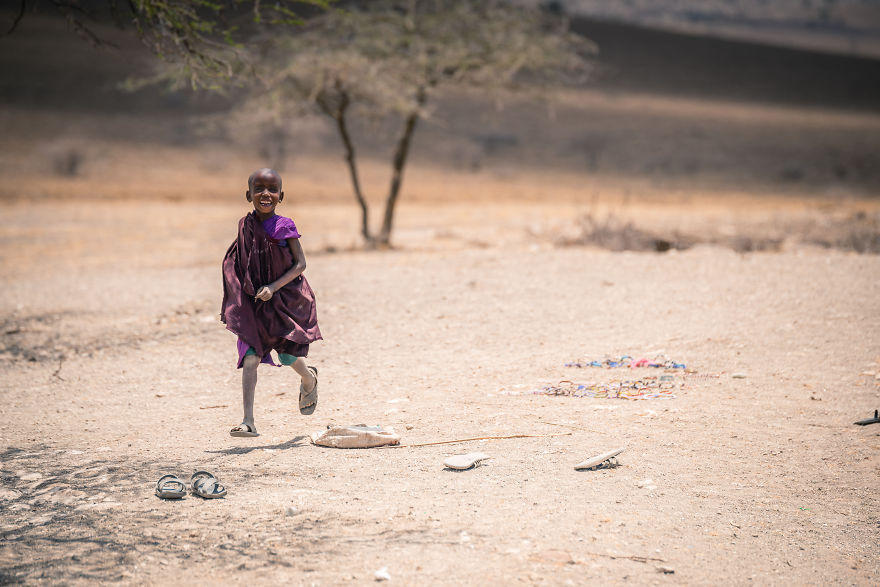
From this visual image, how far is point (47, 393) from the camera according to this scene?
612 cm

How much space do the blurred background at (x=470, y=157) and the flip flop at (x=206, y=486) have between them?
6.51 m

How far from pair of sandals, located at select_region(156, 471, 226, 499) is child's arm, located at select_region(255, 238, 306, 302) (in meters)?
0.97

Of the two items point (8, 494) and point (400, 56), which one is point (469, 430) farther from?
point (400, 56)

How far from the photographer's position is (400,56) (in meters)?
13.4

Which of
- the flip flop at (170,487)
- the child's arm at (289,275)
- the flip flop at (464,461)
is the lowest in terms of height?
the flip flop at (170,487)

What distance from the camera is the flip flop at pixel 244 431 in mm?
4625

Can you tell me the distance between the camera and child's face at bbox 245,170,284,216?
14.6 ft

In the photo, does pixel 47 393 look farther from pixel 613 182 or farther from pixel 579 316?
pixel 613 182

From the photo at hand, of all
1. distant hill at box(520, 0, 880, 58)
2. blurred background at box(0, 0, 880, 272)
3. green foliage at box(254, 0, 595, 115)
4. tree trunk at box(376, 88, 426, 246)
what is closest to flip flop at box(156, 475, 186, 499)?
blurred background at box(0, 0, 880, 272)

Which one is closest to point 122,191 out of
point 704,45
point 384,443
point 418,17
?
point 418,17

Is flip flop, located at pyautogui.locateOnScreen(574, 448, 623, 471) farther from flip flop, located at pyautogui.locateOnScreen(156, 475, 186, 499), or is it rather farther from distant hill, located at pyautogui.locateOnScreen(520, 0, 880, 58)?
distant hill, located at pyautogui.locateOnScreen(520, 0, 880, 58)

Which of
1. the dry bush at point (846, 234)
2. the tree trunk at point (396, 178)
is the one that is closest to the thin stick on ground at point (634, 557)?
the dry bush at point (846, 234)

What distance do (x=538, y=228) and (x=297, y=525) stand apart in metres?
12.5

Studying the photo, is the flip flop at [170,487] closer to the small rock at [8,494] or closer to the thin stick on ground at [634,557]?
the small rock at [8,494]
